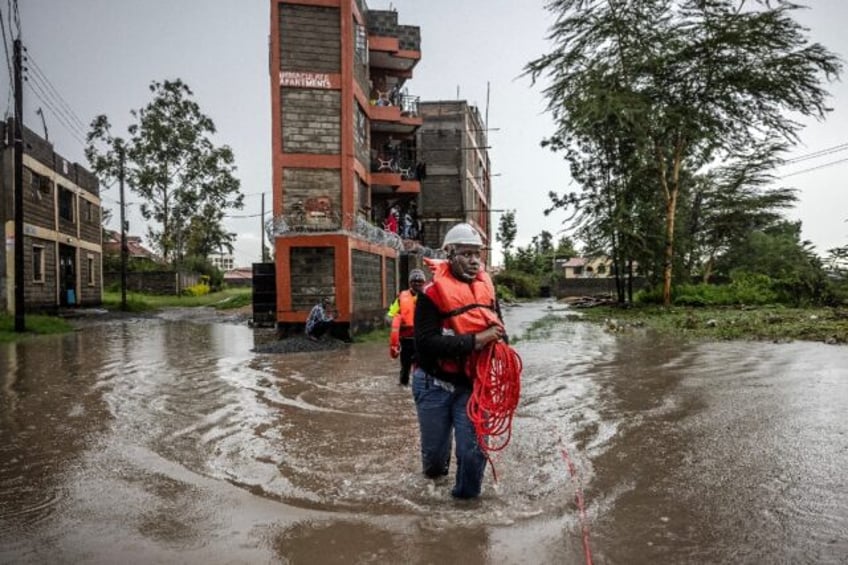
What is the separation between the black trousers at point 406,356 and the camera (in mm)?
9938

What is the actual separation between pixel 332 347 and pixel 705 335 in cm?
980

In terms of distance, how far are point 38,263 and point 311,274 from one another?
15.1 m

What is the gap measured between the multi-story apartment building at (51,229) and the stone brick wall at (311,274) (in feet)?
38.3

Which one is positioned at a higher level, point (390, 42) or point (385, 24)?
point (385, 24)

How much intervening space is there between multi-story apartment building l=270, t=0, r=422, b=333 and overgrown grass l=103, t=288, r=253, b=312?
Answer: 16610 mm

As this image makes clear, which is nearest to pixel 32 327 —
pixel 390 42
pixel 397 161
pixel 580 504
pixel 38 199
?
pixel 38 199

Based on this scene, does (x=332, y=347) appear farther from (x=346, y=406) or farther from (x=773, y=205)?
(x=773, y=205)

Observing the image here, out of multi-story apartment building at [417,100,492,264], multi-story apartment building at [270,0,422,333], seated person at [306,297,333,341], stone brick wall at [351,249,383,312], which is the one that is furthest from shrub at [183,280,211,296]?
seated person at [306,297,333,341]

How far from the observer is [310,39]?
2206 centimetres

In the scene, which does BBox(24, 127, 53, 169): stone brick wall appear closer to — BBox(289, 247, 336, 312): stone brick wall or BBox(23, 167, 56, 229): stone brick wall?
BBox(23, 167, 56, 229): stone brick wall

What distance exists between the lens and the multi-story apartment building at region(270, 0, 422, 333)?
19.6m

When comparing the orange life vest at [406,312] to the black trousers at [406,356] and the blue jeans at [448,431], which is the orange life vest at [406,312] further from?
the blue jeans at [448,431]

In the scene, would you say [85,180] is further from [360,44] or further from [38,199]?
[360,44]

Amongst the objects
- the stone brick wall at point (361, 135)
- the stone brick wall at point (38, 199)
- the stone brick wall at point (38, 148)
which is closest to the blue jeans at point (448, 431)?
the stone brick wall at point (361, 135)
